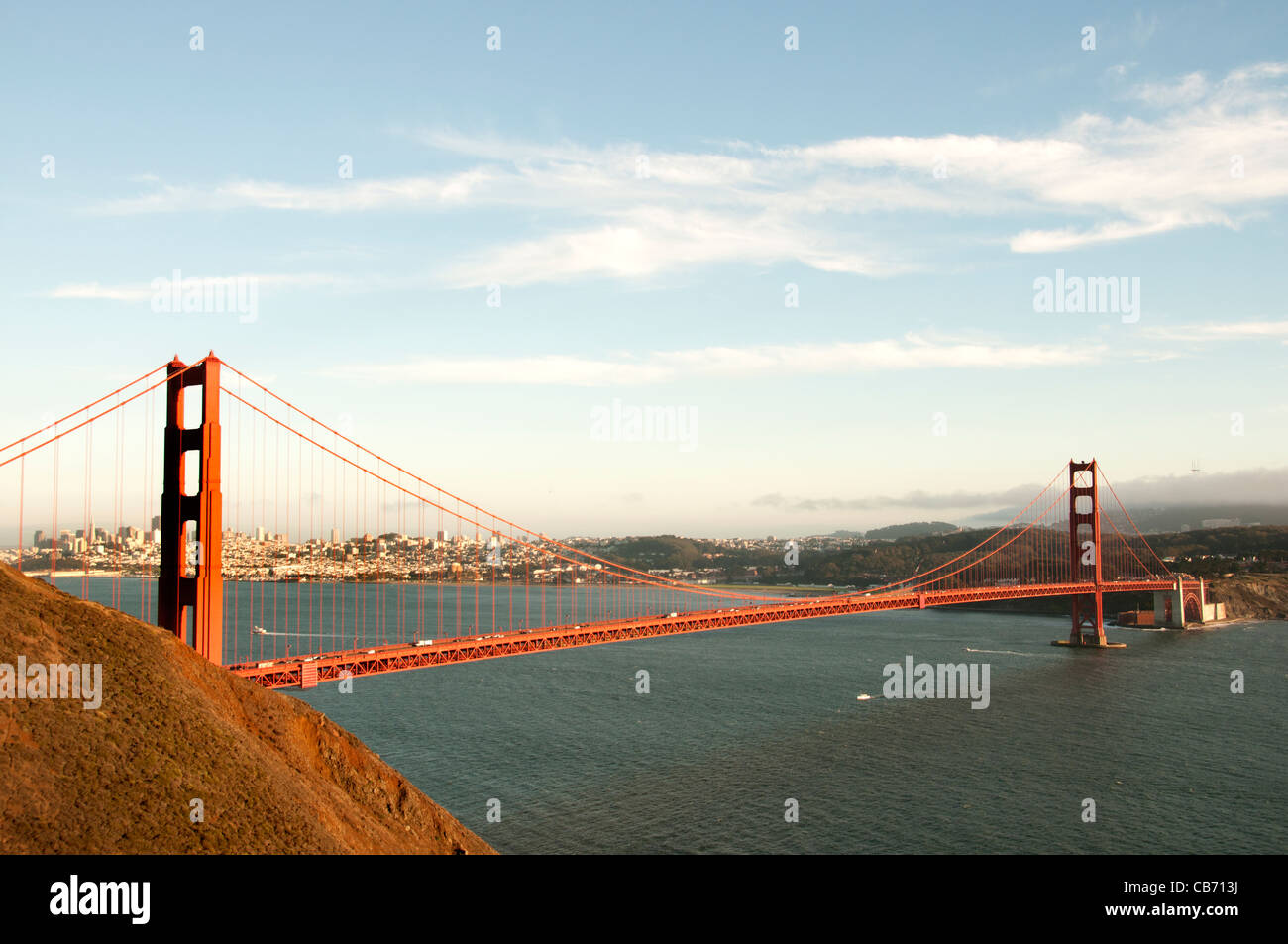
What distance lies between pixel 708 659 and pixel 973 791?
140ft

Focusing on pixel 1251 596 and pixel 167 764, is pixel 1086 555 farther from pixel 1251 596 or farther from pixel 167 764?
pixel 167 764

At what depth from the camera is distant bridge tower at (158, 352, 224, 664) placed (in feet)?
85.8

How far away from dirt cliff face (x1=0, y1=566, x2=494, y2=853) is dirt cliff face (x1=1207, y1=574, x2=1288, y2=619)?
108613 mm

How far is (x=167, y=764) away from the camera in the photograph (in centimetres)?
1526

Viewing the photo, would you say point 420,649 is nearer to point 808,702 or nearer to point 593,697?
point 593,697

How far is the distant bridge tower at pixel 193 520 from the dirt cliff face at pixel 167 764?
6271 millimetres

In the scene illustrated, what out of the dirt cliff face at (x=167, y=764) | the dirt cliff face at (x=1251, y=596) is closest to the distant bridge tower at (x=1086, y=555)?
the dirt cliff face at (x=1251, y=596)

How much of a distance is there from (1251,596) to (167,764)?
120685 mm

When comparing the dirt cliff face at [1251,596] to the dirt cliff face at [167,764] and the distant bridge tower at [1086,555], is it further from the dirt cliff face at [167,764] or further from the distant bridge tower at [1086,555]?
the dirt cliff face at [167,764]

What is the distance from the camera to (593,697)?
5494cm

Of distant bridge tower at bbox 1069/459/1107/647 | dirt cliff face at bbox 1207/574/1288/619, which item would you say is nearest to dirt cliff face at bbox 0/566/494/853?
distant bridge tower at bbox 1069/459/1107/647

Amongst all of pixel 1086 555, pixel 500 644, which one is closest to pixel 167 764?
pixel 500 644

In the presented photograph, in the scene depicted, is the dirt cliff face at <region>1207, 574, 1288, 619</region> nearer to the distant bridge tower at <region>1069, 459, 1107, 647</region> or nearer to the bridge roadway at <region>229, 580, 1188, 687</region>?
the distant bridge tower at <region>1069, 459, 1107, 647</region>
